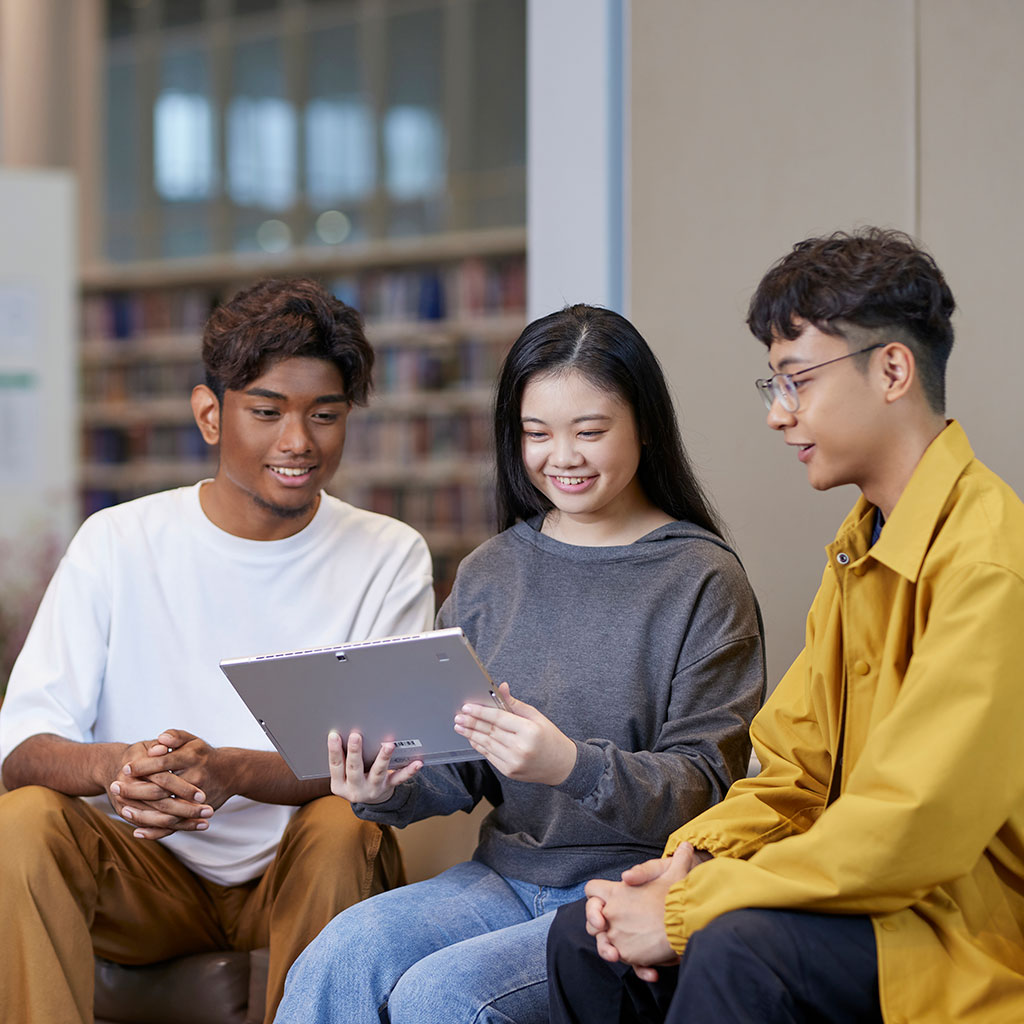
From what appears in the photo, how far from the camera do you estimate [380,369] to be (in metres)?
5.77

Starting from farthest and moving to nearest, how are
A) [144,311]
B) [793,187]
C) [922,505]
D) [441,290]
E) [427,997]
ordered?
[144,311]
[441,290]
[793,187]
[427,997]
[922,505]

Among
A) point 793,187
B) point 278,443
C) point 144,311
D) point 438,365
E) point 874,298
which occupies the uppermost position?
point 144,311

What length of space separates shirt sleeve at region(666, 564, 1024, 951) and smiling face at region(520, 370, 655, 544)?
1.72 feet

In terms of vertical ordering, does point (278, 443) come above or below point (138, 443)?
above

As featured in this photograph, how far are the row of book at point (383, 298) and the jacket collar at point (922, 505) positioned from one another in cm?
425

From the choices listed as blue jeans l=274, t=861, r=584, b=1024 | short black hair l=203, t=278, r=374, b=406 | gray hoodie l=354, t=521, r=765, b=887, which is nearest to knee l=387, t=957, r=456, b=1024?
blue jeans l=274, t=861, r=584, b=1024

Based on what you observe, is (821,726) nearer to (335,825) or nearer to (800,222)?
(335,825)

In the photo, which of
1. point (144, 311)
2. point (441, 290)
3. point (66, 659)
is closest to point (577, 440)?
point (66, 659)

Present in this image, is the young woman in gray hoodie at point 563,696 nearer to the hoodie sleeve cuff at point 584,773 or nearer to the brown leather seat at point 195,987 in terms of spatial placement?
the hoodie sleeve cuff at point 584,773

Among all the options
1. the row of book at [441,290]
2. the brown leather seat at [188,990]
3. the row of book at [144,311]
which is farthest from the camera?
the row of book at [144,311]

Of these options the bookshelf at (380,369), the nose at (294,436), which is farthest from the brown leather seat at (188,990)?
the bookshelf at (380,369)

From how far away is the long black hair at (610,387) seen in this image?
5.09ft

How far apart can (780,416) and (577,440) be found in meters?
0.33

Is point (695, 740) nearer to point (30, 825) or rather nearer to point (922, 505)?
point (922, 505)
